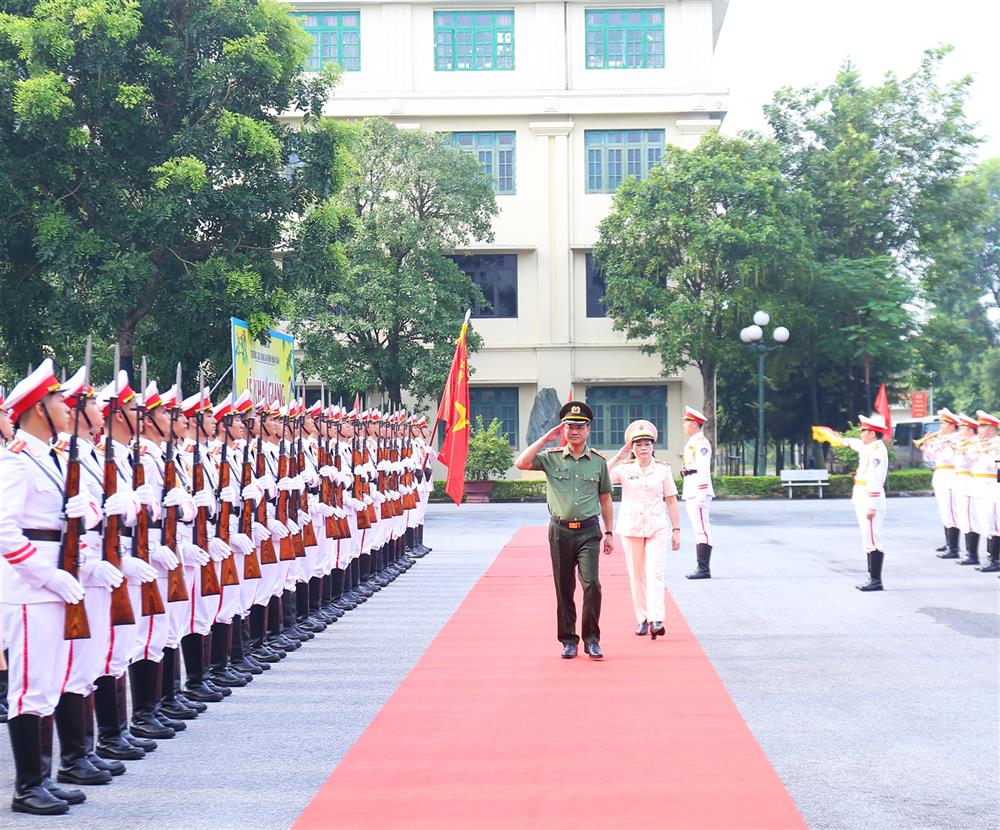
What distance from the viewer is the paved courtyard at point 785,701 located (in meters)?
6.58

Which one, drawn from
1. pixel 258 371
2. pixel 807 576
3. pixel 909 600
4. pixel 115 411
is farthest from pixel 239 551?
pixel 258 371

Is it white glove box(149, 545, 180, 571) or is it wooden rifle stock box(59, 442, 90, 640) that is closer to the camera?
wooden rifle stock box(59, 442, 90, 640)

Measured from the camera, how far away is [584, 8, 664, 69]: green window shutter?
1690 inches

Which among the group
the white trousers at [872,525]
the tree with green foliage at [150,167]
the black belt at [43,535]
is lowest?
the white trousers at [872,525]

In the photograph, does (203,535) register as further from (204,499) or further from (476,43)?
(476,43)

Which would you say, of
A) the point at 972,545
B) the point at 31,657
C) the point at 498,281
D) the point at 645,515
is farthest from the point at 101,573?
the point at 498,281

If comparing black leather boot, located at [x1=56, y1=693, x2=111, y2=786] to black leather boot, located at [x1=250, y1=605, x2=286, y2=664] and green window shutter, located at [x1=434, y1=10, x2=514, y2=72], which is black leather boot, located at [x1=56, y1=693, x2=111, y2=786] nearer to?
black leather boot, located at [x1=250, y1=605, x2=286, y2=664]

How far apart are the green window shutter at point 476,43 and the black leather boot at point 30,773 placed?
38466mm

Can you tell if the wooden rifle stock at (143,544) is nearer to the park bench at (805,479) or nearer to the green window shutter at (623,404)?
the park bench at (805,479)

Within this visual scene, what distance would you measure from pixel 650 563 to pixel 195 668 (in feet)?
13.2

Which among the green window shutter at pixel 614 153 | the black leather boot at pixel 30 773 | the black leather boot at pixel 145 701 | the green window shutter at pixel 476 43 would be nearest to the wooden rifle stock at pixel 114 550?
the black leather boot at pixel 30 773

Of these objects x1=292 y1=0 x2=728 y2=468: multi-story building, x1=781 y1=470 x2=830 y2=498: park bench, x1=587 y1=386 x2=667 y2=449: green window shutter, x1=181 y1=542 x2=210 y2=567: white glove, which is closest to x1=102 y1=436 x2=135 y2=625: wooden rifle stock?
x1=181 y1=542 x2=210 y2=567: white glove

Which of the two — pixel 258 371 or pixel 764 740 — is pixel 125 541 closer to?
pixel 764 740

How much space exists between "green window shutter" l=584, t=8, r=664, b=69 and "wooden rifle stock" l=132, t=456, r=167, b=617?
37.0 meters
